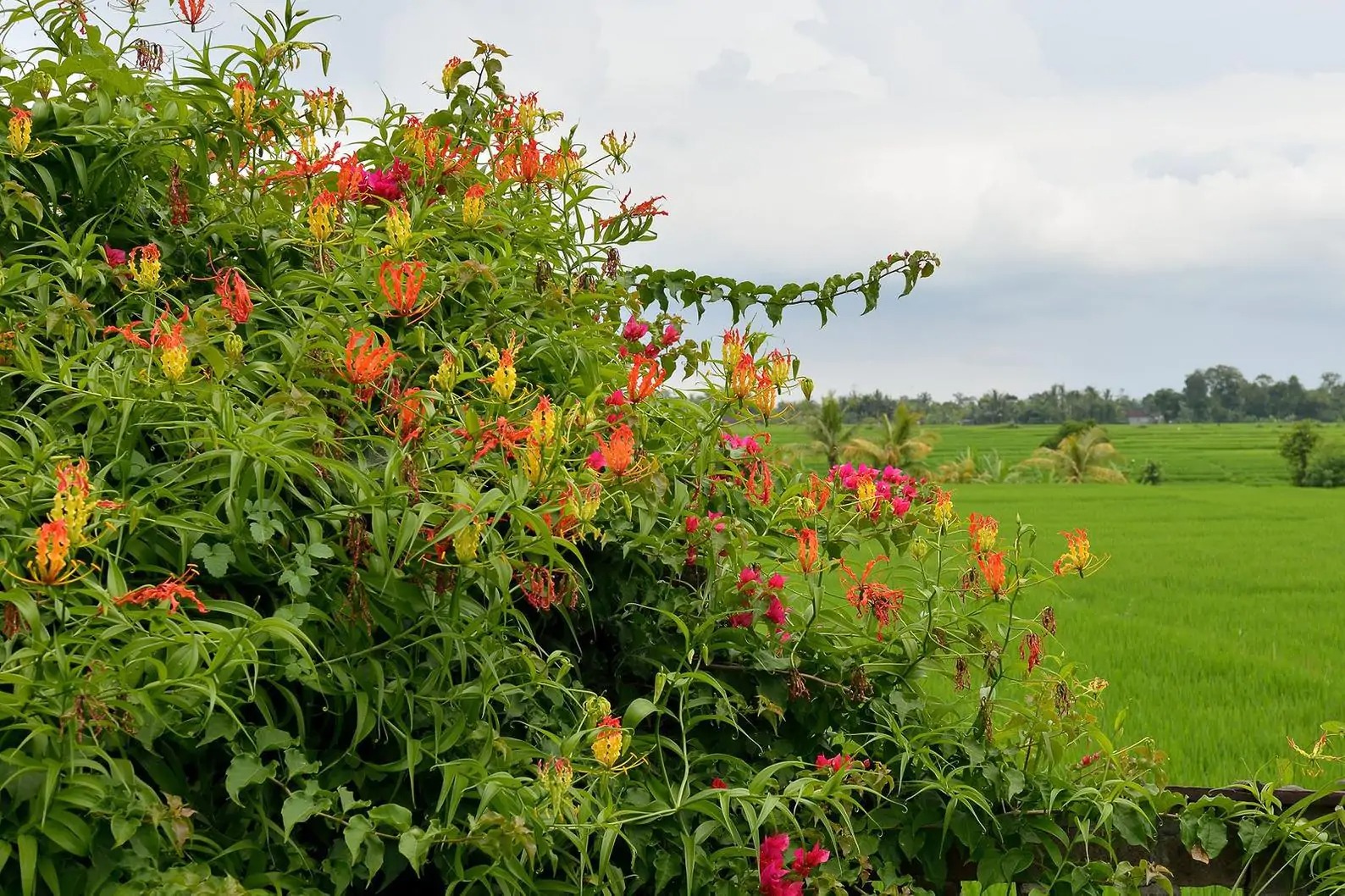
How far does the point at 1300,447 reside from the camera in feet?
88.7

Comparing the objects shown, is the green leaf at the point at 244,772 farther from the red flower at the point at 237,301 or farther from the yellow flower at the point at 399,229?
the yellow flower at the point at 399,229

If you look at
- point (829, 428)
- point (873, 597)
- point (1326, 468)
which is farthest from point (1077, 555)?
point (1326, 468)

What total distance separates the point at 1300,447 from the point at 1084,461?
5.33 meters

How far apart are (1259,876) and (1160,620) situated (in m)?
5.28

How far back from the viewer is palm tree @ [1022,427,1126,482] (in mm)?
30031

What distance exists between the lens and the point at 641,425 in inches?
72.7

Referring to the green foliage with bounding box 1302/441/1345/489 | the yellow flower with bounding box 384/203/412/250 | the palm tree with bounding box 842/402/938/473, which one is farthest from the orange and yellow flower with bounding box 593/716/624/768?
the green foliage with bounding box 1302/441/1345/489

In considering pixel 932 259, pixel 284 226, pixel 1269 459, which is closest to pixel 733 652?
pixel 932 259

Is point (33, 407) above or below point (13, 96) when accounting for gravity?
below

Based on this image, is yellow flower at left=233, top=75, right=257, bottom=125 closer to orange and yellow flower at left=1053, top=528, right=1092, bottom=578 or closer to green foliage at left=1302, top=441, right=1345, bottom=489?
orange and yellow flower at left=1053, top=528, right=1092, bottom=578

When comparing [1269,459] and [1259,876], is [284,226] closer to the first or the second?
[1259,876]

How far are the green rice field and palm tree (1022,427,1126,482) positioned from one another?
11.7 meters

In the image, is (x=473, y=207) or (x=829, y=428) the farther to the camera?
(x=829, y=428)

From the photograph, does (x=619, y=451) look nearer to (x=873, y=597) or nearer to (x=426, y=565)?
(x=426, y=565)
